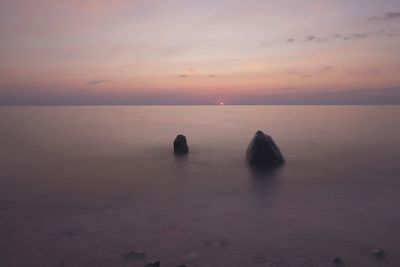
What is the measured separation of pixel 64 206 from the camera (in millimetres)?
9312

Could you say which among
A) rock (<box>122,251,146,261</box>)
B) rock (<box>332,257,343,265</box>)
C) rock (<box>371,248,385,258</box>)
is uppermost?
rock (<box>122,251,146,261</box>)

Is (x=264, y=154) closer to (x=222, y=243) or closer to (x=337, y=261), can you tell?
(x=222, y=243)

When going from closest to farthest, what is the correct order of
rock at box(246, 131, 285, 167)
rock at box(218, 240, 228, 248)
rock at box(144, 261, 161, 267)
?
rock at box(144, 261, 161, 267), rock at box(218, 240, 228, 248), rock at box(246, 131, 285, 167)

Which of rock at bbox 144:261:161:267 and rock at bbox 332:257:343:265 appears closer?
rock at bbox 144:261:161:267

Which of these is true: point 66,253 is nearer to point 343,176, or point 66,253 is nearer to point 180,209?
point 180,209

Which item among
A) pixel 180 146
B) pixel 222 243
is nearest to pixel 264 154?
pixel 180 146

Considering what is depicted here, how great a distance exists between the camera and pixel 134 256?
19.9ft

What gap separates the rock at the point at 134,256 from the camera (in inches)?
235

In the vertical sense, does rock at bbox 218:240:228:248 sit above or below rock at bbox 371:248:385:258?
above

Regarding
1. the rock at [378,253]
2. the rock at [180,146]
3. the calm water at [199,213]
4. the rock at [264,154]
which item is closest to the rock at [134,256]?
the calm water at [199,213]

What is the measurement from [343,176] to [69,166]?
A: 13.2m

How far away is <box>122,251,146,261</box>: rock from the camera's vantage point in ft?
19.6

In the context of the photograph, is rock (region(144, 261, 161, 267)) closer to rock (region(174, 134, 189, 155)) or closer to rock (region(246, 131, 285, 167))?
rock (region(246, 131, 285, 167))

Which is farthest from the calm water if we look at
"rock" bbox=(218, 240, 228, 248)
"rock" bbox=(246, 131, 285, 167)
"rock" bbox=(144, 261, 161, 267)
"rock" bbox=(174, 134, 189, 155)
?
"rock" bbox=(174, 134, 189, 155)
